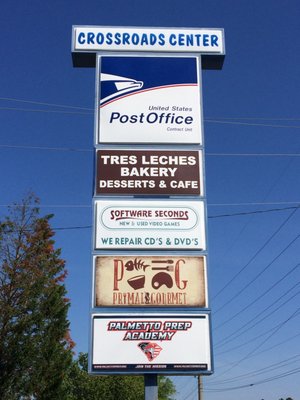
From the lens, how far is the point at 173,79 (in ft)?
54.2

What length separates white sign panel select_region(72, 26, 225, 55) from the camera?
17.0 m

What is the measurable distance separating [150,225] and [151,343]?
2977 millimetres

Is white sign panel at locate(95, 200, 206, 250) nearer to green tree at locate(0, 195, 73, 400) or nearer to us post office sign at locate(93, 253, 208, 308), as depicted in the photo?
us post office sign at locate(93, 253, 208, 308)

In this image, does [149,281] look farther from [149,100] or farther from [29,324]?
[29,324]

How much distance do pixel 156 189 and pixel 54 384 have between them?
93.2 feet

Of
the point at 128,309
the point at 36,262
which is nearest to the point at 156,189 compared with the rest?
the point at 128,309

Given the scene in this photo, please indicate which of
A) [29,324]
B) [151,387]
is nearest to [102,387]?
[29,324]

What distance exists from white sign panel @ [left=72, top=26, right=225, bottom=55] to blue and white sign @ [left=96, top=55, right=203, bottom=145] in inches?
16.2

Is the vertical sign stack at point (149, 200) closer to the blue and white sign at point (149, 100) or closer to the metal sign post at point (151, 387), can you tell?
the blue and white sign at point (149, 100)

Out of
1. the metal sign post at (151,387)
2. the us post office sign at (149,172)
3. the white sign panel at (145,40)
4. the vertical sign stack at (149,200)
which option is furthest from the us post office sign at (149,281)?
the white sign panel at (145,40)

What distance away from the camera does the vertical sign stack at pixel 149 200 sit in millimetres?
13102

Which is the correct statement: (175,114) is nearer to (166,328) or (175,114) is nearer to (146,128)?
(146,128)

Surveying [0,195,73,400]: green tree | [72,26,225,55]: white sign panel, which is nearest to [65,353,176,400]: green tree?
[0,195,73,400]: green tree

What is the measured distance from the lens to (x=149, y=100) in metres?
16.2
